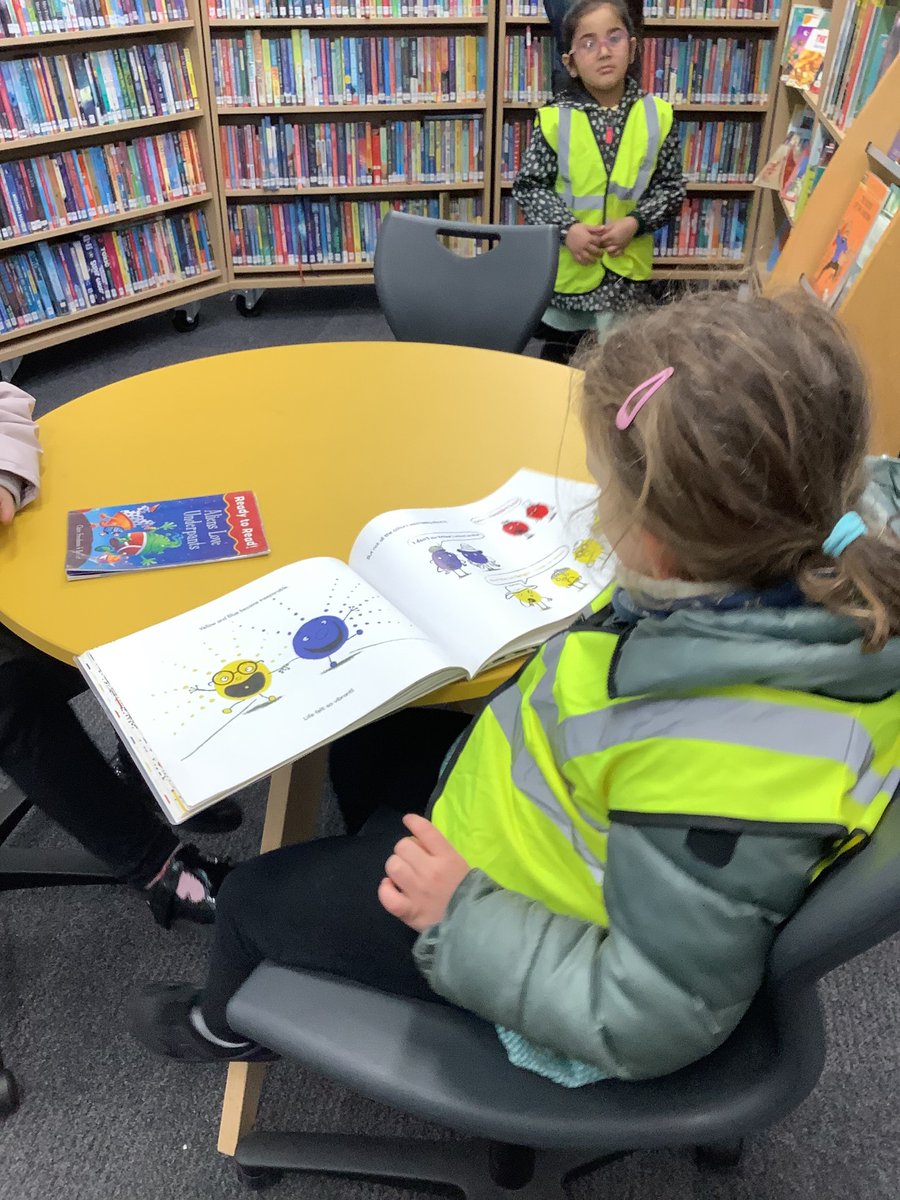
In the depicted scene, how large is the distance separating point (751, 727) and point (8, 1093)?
3.89 ft

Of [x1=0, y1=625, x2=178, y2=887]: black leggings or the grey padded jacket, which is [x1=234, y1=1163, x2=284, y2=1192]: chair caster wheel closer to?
[x1=0, y1=625, x2=178, y2=887]: black leggings

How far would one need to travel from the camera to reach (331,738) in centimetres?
83

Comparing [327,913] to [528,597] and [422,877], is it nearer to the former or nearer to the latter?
[422,877]

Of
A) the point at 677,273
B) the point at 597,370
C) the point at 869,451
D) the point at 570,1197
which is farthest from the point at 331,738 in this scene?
the point at 677,273

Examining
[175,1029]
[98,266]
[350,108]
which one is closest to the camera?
[175,1029]

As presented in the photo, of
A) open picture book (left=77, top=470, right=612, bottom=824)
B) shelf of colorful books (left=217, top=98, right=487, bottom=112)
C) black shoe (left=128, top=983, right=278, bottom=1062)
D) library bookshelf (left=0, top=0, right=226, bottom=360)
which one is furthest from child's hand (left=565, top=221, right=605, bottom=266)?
black shoe (left=128, top=983, right=278, bottom=1062)

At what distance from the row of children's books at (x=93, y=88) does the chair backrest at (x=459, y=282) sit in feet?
5.56

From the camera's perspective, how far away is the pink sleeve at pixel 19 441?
1.15 metres

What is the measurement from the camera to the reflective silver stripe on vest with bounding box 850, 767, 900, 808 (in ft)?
2.00

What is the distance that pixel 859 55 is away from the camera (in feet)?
8.09

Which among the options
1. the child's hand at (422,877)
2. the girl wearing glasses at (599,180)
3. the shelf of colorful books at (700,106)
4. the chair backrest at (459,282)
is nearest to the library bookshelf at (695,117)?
the shelf of colorful books at (700,106)

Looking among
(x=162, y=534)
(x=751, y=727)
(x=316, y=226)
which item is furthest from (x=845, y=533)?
(x=316, y=226)

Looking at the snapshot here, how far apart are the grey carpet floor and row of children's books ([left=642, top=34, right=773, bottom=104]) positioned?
3.24 m

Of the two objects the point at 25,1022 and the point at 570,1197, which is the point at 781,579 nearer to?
the point at 570,1197
